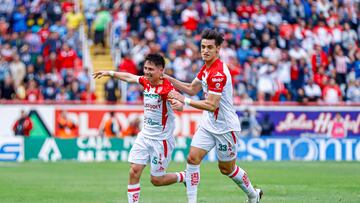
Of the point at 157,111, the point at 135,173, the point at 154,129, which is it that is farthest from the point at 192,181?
the point at 157,111

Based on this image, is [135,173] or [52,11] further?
[52,11]

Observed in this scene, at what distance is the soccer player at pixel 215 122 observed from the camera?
13992mm

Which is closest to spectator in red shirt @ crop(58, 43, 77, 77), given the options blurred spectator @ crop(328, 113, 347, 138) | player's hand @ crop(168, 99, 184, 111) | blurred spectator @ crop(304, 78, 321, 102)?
blurred spectator @ crop(304, 78, 321, 102)

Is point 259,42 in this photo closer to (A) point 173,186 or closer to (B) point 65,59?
(B) point 65,59

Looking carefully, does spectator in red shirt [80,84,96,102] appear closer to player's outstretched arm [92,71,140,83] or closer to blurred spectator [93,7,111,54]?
blurred spectator [93,7,111,54]

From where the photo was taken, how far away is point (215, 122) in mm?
14414

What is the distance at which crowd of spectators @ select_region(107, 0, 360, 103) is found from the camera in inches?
1321

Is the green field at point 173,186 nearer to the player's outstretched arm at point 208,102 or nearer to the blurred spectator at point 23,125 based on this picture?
the player's outstretched arm at point 208,102

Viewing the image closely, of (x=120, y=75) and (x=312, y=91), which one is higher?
(x=120, y=75)

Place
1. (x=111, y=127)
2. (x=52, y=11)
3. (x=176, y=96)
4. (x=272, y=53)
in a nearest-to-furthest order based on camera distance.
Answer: (x=176, y=96) → (x=111, y=127) → (x=272, y=53) → (x=52, y=11)

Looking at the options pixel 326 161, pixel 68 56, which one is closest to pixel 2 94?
pixel 68 56

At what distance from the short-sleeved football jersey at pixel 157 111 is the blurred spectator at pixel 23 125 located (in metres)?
17.9

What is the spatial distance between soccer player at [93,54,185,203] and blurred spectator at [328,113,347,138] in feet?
63.8

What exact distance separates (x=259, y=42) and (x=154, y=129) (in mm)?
21569
